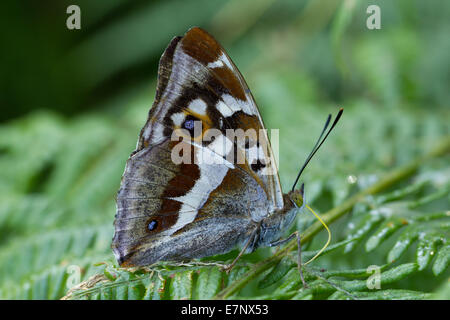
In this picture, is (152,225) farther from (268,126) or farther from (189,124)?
(268,126)

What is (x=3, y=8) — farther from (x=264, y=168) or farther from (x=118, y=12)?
(x=264, y=168)

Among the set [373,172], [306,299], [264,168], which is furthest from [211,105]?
[373,172]

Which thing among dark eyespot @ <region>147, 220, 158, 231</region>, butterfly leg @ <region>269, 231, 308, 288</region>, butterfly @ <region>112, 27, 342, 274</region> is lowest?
butterfly leg @ <region>269, 231, 308, 288</region>

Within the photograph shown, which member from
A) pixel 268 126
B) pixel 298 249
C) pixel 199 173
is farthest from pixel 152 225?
pixel 268 126

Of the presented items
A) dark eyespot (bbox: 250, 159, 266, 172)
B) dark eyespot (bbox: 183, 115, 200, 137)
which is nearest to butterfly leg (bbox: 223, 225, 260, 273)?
dark eyespot (bbox: 250, 159, 266, 172)

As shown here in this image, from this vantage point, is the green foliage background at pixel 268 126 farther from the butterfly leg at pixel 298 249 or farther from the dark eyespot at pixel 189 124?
the dark eyespot at pixel 189 124

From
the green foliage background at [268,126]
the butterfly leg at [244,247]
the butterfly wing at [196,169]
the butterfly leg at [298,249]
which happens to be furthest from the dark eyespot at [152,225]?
the butterfly leg at [298,249]

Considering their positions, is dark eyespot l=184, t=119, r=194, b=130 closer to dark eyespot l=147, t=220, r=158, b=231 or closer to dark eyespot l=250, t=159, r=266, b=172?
dark eyespot l=250, t=159, r=266, b=172
